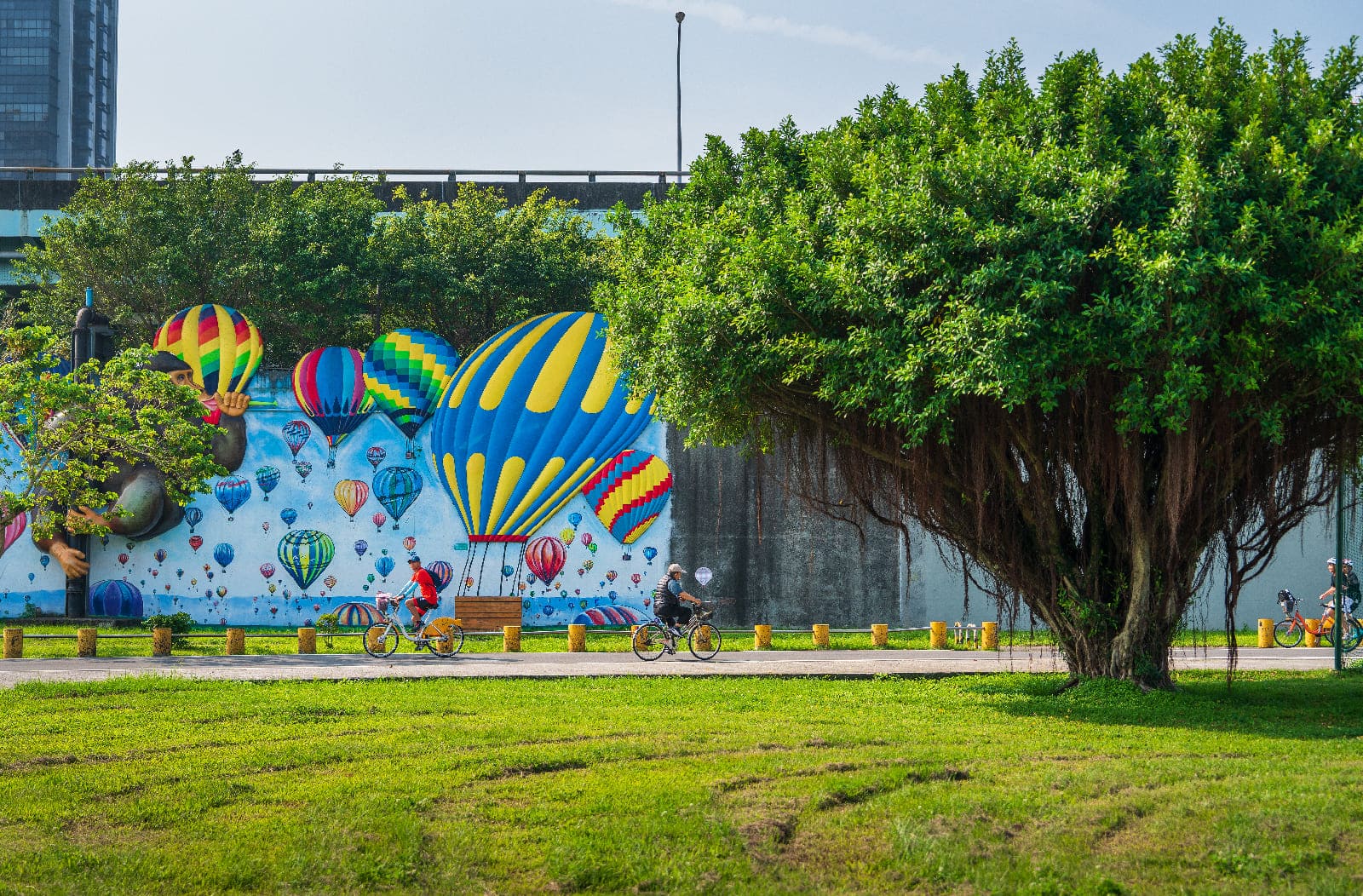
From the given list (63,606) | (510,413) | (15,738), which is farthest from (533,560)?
(15,738)

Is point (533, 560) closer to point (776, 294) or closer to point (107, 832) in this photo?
point (776, 294)

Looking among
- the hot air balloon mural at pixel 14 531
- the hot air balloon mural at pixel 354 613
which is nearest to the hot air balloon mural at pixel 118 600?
the hot air balloon mural at pixel 14 531

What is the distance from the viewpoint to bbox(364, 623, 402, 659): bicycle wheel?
2252 centimetres

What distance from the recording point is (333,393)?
3009 centimetres

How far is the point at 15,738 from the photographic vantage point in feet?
38.5

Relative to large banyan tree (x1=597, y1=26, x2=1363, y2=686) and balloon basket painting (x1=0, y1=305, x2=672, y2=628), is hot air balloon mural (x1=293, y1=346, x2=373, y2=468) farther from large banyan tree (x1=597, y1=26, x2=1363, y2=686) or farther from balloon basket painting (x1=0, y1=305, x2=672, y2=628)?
large banyan tree (x1=597, y1=26, x2=1363, y2=686)

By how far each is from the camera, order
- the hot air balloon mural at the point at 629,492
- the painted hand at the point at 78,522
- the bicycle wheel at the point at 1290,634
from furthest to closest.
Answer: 1. the hot air balloon mural at the point at 629,492
2. the bicycle wheel at the point at 1290,634
3. the painted hand at the point at 78,522

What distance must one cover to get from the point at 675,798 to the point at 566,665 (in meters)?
11.2

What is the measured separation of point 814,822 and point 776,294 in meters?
6.93

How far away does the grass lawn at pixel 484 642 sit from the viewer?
23781 mm

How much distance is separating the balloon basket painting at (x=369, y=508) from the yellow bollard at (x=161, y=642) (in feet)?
23.4

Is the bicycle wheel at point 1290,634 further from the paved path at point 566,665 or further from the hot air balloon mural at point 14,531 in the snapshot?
the hot air balloon mural at point 14,531

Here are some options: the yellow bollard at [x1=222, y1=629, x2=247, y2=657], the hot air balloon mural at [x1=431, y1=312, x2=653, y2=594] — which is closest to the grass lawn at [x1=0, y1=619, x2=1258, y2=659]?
the yellow bollard at [x1=222, y1=629, x2=247, y2=657]

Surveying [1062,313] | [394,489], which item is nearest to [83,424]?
[394,489]
